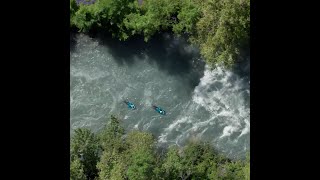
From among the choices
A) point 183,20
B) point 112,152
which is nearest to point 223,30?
point 183,20

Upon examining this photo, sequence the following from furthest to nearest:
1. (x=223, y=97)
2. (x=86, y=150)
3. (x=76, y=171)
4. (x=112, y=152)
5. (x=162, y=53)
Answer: (x=162, y=53)
(x=223, y=97)
(x=86, y=150)
(x=112, y=152)
(x=76, y=171)

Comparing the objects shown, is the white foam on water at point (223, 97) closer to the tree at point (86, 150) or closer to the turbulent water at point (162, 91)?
the turbulent water at point (162, 91)

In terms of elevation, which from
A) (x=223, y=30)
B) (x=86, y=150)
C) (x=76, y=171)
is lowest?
(x=76, y=171)

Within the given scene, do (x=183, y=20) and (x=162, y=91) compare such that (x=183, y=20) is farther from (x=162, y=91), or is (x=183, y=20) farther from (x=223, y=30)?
(x=162, y=91)

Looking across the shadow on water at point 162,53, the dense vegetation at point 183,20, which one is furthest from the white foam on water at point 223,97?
the dense vegetation at point 183,20
